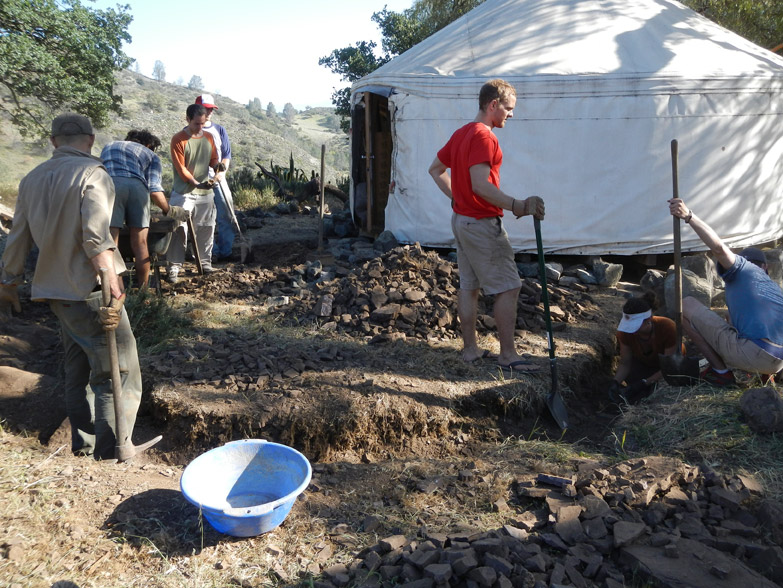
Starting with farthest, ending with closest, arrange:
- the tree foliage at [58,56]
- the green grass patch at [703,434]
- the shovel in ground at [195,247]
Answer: the tree foliage at [58,56] → the shovel in ground at [195,247] → the green grass patch at [703,434]

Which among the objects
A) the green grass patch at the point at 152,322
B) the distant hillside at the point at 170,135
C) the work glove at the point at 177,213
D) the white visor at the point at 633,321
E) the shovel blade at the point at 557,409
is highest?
the distant hillside at the point at 170,135

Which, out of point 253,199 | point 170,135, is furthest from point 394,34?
point 170,135

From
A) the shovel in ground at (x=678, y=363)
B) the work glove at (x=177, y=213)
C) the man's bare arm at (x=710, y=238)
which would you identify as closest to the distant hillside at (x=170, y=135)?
the work glove at (x=177, y=213)

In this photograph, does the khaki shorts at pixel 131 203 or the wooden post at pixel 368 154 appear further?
the wooden post at pixel 368 154

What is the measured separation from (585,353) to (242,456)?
2.88m

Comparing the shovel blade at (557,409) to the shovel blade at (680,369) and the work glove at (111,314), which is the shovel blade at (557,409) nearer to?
the shovel blade at (680,369)

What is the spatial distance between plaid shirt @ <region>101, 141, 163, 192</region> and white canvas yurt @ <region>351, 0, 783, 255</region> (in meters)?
3.33

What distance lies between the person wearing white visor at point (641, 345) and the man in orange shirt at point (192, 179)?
407 centimetres

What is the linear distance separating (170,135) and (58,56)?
14.1 m

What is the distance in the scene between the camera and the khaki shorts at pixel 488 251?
13.2 ft

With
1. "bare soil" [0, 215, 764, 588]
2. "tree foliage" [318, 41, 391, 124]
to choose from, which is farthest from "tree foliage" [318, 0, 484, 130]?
"bare soil" [0, 215, 764, 588]

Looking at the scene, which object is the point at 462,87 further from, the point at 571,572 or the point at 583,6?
the point at 571,572

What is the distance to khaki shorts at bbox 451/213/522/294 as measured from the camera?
4012mm

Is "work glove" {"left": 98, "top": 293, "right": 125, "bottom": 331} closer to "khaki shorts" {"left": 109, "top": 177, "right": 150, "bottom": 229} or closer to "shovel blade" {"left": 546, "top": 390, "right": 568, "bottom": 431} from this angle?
"khaki shorts" {"left": 109, "top": 177, "right": 150, "bottom": 229}
